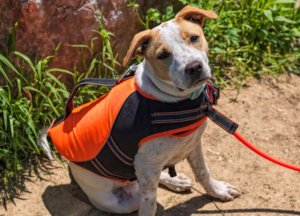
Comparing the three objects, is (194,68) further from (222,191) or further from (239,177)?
(239,177)

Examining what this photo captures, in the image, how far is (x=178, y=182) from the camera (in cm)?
339

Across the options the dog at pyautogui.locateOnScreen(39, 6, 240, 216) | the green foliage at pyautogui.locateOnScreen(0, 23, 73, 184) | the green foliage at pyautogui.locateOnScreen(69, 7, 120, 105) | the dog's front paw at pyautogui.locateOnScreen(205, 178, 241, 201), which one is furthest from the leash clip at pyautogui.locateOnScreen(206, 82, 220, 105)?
the green foliage at pyautogui.locateOnScreen(0, 23, 73, 184)

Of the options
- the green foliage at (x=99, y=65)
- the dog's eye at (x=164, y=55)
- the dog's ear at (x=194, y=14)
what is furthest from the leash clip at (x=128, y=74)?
the green foliage at (x=99, y=65)

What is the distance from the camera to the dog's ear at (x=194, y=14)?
2412 mm

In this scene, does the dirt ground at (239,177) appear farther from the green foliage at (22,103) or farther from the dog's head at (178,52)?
the dog's head at (178,52)

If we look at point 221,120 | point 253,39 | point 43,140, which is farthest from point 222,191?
point 253,39

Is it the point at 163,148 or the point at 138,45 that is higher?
the point at 138,45

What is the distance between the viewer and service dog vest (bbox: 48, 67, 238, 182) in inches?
94.8

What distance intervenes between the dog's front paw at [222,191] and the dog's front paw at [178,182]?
0.23 metres

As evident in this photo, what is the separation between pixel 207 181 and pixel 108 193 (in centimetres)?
106

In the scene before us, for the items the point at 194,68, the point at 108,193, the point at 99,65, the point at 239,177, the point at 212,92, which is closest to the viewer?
the point at 194,68

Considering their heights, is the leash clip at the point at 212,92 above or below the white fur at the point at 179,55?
below

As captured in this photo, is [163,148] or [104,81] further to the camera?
[104,81]

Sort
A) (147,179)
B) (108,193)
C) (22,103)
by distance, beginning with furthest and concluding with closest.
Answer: (22,103) → (108,193) → (147,179)
